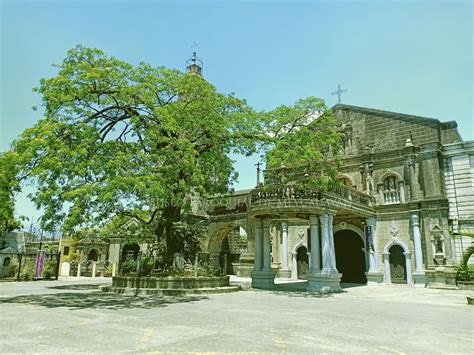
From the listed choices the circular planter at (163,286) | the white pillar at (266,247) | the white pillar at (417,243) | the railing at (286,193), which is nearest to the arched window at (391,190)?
the white pillar at (417,243)

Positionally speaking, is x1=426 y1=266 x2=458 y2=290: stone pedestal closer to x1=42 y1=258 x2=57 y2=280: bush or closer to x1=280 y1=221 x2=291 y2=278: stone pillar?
x1=280 y1=221 x2=291 y2=278: stone pillar

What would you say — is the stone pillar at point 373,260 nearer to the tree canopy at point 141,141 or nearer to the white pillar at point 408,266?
the white pillar at point 408,266

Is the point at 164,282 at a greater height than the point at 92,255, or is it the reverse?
the point at 92,255

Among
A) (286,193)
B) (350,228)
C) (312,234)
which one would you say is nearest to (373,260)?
(350,228)

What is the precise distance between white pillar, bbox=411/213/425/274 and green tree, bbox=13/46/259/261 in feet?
38.3

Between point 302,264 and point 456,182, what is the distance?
11151 millimetres

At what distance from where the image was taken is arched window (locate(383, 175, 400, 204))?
2269 centimetres

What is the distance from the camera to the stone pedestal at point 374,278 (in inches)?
851

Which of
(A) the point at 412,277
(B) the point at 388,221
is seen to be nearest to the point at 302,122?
(B) the point at 388,221

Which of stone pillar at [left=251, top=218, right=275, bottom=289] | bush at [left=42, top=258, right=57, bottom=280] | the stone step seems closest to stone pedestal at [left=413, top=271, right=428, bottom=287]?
stone pillar at [left=251, top=218, right=275, bottom=289]

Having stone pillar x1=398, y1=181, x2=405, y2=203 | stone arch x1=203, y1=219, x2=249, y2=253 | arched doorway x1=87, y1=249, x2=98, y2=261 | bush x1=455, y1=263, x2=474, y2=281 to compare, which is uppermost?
stone pillar x1=398, y1=181, x2=405, y2=203

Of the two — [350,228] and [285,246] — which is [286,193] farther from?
[285,246]

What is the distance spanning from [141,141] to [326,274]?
10.1 meters

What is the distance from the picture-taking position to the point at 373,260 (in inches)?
871
